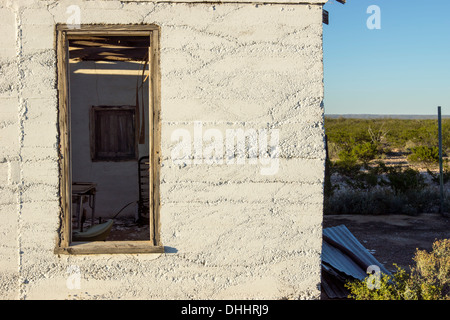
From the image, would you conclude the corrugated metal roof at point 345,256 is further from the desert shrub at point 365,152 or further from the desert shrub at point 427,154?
the desert shrub at point 365,152

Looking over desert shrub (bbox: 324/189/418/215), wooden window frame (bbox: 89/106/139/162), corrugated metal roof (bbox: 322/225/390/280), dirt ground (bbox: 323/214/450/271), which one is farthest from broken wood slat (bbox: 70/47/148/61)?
desert shrub (bbox: 324/189/418/215)

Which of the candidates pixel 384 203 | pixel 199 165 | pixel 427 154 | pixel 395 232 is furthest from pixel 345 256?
pixel 427 154

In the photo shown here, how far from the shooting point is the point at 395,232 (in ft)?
30.9

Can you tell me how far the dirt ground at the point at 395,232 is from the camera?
7832 mm

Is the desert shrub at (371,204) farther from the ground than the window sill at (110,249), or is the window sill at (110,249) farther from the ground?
the window sill at (110,249)

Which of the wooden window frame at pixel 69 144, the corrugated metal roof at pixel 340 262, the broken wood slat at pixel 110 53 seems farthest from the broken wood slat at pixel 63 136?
the broken wood slat at pixel 110 53

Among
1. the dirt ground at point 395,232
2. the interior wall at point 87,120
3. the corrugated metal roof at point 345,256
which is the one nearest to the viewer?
the corrugated metal roof at point 345,256

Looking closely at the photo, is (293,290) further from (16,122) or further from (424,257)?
(16,122)

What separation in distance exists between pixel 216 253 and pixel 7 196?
1.87 metres

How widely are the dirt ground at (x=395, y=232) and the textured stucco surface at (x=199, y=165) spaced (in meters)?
3.37

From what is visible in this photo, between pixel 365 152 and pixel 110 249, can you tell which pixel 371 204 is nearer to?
pixel 110 249

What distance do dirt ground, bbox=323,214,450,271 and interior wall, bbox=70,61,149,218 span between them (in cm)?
395

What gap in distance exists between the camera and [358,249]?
→ 21.0ft

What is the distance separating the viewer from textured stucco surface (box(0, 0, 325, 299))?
4.27m
